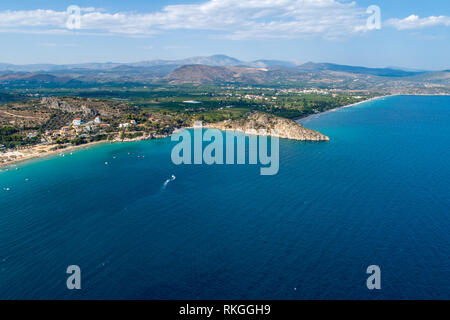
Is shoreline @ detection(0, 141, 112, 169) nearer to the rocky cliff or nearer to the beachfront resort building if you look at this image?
the beachfront resort building

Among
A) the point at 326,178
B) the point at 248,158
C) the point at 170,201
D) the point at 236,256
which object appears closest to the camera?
the point at 236,256

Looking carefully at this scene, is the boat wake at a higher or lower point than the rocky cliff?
lower

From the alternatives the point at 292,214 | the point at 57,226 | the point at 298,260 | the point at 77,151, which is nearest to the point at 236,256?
the point at 298,260

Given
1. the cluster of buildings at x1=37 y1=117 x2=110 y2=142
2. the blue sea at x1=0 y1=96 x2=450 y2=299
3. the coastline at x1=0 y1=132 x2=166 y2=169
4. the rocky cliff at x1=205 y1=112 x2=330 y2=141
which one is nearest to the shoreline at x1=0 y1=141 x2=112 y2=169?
the coastline at x1=0 y1=132 x2=166 y2=169

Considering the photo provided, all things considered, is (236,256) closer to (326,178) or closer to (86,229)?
(86,229)

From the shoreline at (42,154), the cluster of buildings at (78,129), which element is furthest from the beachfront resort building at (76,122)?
the shoreline at (42,154)
